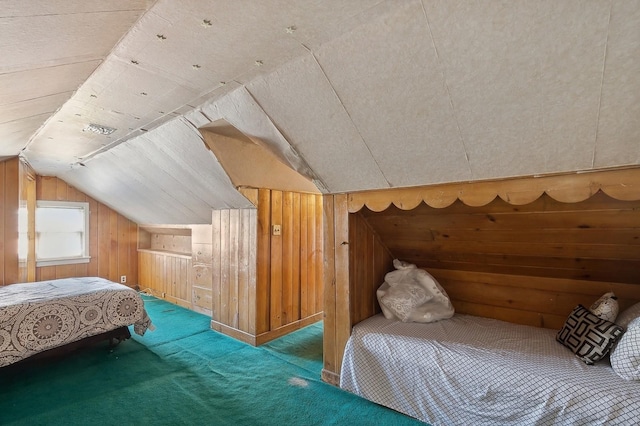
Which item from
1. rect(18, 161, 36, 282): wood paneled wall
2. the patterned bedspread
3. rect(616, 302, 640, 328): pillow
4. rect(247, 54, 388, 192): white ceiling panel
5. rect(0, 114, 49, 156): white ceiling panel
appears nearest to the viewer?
rect(247, 54, 388, 192): white ceiling panel

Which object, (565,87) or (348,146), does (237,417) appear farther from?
(565,87)

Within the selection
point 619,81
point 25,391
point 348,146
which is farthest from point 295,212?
point 619,81

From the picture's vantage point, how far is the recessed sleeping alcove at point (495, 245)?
1.82 metres

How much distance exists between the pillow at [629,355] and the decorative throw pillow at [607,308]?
0.64 ft

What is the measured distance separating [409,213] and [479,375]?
1.20 m

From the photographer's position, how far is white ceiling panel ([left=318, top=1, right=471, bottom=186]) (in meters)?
1.33

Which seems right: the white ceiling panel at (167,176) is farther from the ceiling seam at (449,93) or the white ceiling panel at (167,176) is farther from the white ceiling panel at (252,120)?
the ceiling seam at (449,93)

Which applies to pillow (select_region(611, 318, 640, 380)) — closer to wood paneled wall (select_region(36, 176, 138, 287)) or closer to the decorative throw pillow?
the decorative throw pillow

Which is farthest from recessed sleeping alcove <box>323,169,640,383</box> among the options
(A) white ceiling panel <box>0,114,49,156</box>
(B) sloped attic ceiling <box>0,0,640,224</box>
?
(A) white ceiling panel <box>0,114,49,156</box>

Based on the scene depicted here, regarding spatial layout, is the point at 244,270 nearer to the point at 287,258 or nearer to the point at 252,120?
the point at 287,258

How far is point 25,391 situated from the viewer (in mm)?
2486

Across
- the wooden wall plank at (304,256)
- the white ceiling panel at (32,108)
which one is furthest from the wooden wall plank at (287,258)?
the white ceiling panel at (32,108)

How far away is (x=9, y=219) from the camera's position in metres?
3.75

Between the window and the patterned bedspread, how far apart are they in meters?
2.10
